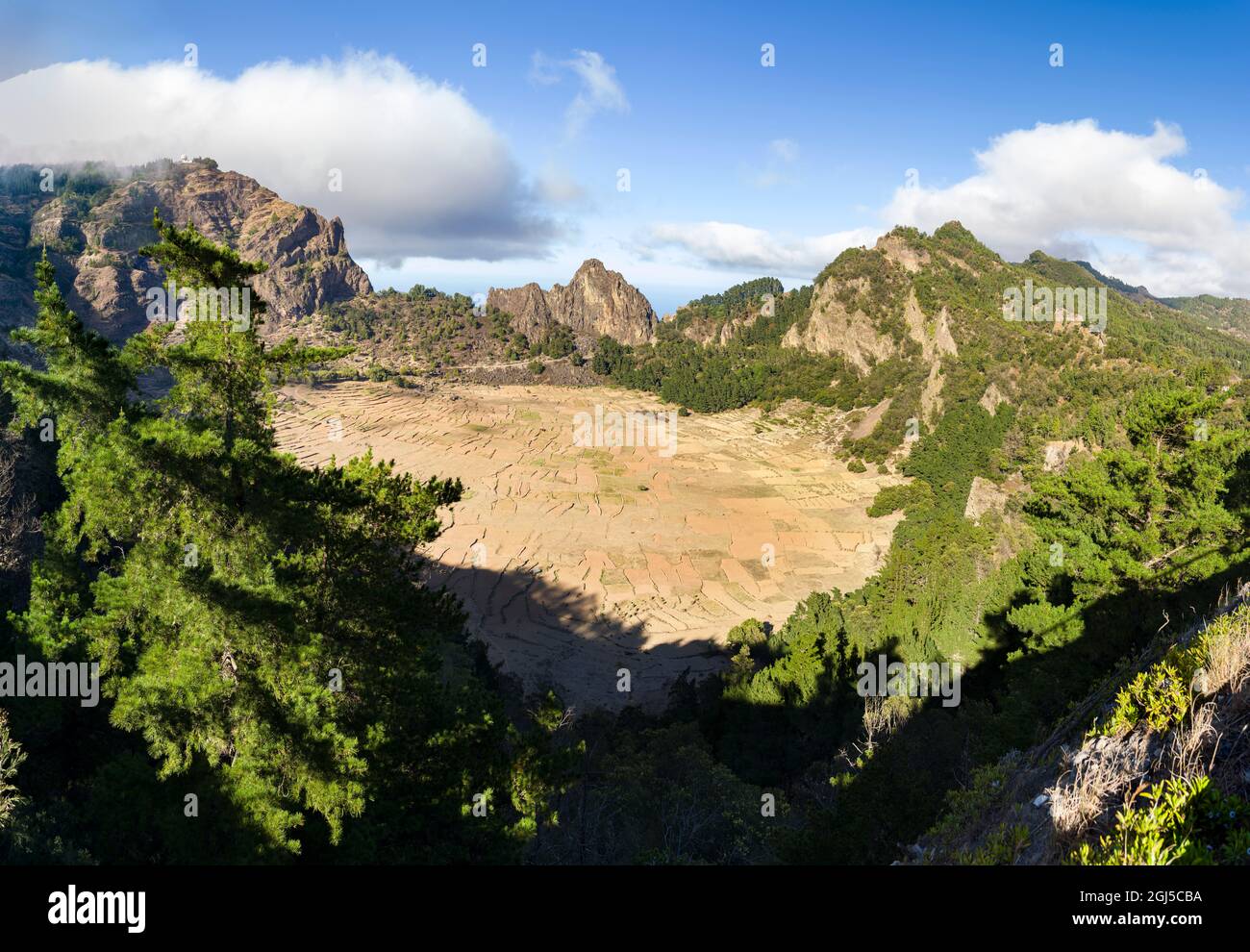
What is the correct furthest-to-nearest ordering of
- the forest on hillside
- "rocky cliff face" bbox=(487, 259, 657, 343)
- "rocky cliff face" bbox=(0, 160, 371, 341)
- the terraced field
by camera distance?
"rocky cliff face" bbox=(487, 259, 657, 343) < "rocky cliff face" bbox=(0, 160, 371, 341) < the terraced field < the forest on hillside

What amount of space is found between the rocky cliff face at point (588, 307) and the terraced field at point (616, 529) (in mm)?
47074

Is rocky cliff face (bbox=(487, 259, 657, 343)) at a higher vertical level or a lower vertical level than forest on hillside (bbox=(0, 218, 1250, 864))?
higher

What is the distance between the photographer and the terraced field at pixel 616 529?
32.2 m

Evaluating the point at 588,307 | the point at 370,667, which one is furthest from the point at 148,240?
the point at 370,667

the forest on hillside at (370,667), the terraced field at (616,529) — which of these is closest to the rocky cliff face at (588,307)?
the terraced field at (616,529)

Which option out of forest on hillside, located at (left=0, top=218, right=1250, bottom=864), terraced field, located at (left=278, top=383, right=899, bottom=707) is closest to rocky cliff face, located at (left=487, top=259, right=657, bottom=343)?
terraced field, located at (left=278, top=383, right=899, bottom=707)

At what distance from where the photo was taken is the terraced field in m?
32.2

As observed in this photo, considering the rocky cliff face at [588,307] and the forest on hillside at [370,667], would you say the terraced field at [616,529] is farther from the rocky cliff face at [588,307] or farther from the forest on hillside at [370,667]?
the rocky cliff face at [588,307]

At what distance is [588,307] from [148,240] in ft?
320

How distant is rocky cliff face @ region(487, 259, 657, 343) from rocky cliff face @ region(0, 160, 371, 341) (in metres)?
47.8

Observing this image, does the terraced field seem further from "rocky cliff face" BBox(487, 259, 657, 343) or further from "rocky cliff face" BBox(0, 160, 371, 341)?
"rocky cliff face" BBox(0, 160, 371, 341)

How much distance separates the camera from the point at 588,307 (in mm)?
130125

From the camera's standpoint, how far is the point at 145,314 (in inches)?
4473
